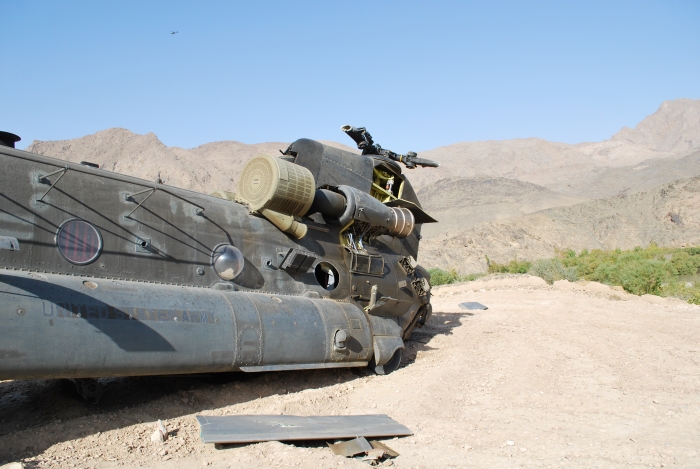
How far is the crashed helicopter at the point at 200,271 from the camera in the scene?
5.66m

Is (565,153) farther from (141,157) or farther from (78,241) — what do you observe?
(78,241)

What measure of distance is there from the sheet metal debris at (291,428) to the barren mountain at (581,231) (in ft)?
124

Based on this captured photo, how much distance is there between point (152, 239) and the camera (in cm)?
725

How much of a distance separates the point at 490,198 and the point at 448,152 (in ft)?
222

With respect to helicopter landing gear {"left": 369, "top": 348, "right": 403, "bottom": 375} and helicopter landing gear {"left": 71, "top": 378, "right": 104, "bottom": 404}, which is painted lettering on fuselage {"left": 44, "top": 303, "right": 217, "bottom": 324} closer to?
helicopter landing gear {"left": 71, "top": 378, "right": 104, "bottom": 404}

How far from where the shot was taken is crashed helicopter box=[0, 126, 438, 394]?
5656 millimetres

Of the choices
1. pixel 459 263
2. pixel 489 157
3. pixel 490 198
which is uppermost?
pixel 489 157

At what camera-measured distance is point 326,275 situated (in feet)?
31.6

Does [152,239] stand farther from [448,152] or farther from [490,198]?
[448,152]

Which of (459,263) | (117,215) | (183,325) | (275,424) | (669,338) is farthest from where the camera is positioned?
(459,263)

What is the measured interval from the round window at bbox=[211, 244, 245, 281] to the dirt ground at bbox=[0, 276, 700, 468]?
1.50 m

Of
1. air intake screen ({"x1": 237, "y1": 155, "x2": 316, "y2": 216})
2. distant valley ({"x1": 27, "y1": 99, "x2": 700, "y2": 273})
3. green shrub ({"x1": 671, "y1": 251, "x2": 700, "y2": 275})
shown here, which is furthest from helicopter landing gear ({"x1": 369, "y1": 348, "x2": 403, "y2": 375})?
green shrub ({"x1": 671, "y1": 251, "x2": 700, "y2": 275})

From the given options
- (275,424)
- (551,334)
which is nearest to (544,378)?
(551,334)

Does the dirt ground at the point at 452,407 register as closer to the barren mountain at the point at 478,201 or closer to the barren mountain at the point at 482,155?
the barren mountain at the point at 478,201
